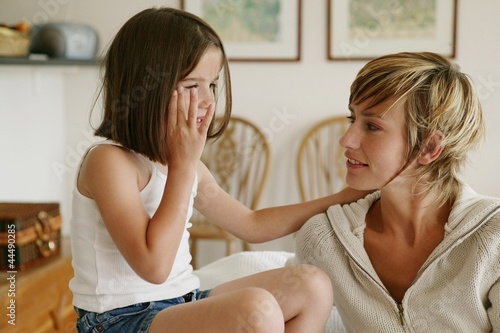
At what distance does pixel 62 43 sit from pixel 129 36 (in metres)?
1.81

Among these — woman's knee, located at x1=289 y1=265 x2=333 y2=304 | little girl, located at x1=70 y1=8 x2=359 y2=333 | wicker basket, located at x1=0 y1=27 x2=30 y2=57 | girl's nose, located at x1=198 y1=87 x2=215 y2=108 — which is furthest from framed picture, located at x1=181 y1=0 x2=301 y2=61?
woman's knee, located at x1=289 y1=265 x2=333 y2=304

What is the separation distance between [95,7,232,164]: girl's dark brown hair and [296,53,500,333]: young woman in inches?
15.5

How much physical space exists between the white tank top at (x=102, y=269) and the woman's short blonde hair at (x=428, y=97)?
20.9 inches

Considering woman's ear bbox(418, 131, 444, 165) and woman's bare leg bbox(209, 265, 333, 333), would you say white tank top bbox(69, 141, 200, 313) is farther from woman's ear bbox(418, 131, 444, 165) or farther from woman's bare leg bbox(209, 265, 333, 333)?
woman's ear bbox(418, 131, 444, 165)

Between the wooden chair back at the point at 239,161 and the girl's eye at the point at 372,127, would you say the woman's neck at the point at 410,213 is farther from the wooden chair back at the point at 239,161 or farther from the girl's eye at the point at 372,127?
the wooden chair back at the point at 239,161

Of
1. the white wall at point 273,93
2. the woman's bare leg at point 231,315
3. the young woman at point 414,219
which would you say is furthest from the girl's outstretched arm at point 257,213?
the white wall at point 273,93

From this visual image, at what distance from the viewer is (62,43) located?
3186mm

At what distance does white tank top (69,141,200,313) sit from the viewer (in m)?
1.43

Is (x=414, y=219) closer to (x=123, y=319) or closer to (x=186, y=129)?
(x=186, y=129)

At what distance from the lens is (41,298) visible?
7.90 feet

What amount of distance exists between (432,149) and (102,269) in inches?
29.9

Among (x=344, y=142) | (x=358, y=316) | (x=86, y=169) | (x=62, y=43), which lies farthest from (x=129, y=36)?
(x=62, y=43)

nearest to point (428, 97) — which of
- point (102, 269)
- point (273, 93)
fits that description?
point (102, 269)

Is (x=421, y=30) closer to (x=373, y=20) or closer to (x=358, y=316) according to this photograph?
(x=373, y=20)
